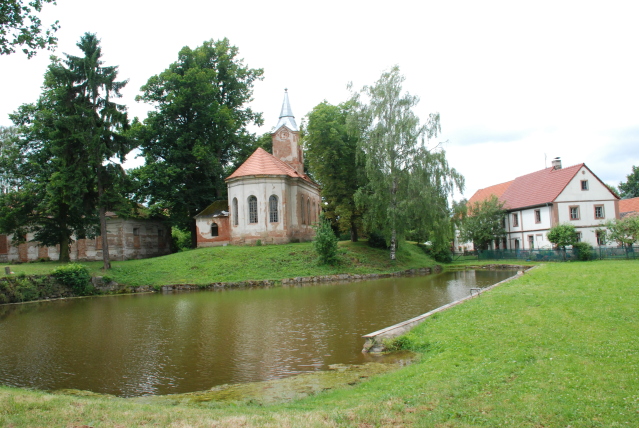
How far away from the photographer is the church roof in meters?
46.0

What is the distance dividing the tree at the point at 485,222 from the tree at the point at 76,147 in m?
31.5

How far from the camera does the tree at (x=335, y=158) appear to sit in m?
39.7

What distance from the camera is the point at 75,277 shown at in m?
27.2

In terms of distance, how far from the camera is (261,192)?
39.2 m

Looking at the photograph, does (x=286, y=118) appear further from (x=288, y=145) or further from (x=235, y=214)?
(x=235, y=214)

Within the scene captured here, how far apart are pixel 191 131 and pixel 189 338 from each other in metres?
34.0

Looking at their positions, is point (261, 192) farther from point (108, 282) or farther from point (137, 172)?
point (108, 282)

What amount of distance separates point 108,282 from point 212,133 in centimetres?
1998

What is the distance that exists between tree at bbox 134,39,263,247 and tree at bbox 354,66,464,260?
15.0 m

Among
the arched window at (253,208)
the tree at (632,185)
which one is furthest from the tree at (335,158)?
the tree at (632,185)

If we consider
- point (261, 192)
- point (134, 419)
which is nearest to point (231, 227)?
point (261, 192)

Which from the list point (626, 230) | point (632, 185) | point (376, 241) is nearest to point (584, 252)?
point (626, 230)

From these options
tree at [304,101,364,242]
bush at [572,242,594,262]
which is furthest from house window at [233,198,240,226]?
bush at [572,242,594,262]

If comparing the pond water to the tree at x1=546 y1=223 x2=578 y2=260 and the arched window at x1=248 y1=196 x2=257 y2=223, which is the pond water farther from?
the tree at x1=546 y1=223 x2=578 y2=260
